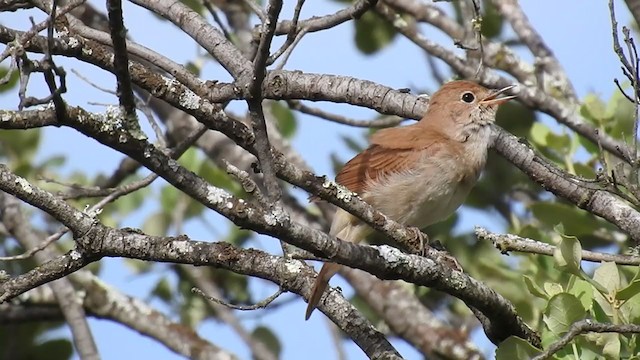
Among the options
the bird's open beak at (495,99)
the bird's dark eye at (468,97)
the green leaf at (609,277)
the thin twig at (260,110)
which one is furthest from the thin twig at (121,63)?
the bird's dark eye at (468,97)

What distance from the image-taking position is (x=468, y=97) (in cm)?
648

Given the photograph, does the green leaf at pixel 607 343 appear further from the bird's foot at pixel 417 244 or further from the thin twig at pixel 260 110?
the thin twig at pixel 260 110

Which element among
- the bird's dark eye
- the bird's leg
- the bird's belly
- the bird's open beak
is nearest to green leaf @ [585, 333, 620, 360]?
the bird's leg

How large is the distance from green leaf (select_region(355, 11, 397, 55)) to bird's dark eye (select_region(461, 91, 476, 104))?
3.97 ft

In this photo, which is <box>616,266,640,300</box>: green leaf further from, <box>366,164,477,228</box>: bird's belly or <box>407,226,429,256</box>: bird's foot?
<box>366,164,477,228</box>: bird's belly

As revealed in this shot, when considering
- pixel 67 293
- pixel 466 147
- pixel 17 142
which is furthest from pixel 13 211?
pixel 466 147

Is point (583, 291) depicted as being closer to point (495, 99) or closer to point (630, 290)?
point (630, 290)

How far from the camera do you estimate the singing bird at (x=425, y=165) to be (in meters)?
5.78

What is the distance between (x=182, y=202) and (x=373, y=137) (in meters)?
1.92

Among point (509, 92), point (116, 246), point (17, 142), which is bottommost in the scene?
point (116, 246)

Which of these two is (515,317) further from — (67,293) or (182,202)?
(182,202)

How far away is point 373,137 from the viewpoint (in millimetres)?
6227

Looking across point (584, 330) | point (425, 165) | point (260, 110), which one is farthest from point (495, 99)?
point (260, 110)

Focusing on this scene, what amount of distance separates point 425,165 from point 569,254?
1.94 m
